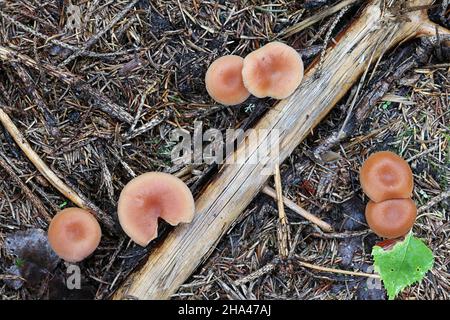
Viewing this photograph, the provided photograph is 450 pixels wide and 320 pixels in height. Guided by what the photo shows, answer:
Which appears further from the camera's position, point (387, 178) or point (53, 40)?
point (53, 40)

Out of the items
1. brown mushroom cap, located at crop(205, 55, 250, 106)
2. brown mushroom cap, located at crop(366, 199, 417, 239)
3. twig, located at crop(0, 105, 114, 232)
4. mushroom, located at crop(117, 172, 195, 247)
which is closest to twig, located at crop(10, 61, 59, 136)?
twig, located at crop(0, 105, 114, 232)

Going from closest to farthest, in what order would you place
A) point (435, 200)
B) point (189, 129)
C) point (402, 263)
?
point (402, 263) → point (435, 200) → point (189, 129)

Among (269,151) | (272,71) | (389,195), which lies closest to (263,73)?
(272,71)

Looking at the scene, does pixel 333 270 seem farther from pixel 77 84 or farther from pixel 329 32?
pixel 77 84

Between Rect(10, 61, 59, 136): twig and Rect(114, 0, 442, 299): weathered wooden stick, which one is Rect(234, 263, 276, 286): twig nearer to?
Rect(114, 0, 442, 299): weathered wooden stick

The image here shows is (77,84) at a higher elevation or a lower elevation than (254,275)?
→ higher

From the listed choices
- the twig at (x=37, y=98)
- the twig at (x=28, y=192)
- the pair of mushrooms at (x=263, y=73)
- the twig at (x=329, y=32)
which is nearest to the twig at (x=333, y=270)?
the pair of mushrooms at (x=263, y=73)

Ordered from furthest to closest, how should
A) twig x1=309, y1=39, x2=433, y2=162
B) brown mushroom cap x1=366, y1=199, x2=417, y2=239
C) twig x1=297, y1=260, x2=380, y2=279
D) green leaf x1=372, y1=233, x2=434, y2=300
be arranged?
twig x1=309, y1=39, x2=433, y2=162 < twig x1=297, y1=260, x2=380, y2=279 < brown mushroom cap x1=366, y1=199, x2=417, y2=239 < green leaf x1=372, y1=233, x2=434, y2=300
